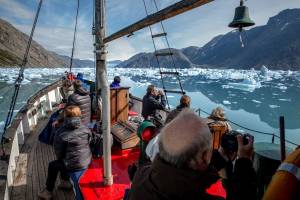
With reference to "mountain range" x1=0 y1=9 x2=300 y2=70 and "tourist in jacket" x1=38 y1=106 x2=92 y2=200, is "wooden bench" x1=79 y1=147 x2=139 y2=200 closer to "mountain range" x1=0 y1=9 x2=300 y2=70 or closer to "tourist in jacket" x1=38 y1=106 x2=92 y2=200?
"tourist in jacket" x1=38 y1=106 x2=92 y2=200

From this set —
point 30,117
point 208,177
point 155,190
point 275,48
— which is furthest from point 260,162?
point 275,48

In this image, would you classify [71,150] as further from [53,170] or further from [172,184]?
[172,184]

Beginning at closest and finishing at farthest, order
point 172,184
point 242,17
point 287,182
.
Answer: point 287,182 < point 172,184 < point 242,17

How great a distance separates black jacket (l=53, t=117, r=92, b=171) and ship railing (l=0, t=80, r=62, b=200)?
74cm

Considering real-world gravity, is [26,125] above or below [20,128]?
below

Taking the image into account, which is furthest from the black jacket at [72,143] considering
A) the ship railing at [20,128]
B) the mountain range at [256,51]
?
the mountain range at [256,51]

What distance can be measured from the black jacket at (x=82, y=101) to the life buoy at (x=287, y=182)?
4.10 m

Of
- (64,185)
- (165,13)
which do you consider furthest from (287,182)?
(64,185)

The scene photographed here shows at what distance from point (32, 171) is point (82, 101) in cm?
156

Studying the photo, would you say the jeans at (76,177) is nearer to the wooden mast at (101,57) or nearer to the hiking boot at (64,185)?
the hiking boot at (64,185)

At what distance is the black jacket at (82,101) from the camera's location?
452 cm

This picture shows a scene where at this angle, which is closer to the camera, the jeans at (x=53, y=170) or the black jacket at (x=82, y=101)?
the jeans at (x=53, y=170)

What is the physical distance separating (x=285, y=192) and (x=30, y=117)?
699 centimetres

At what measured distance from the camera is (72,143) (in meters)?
3.06
